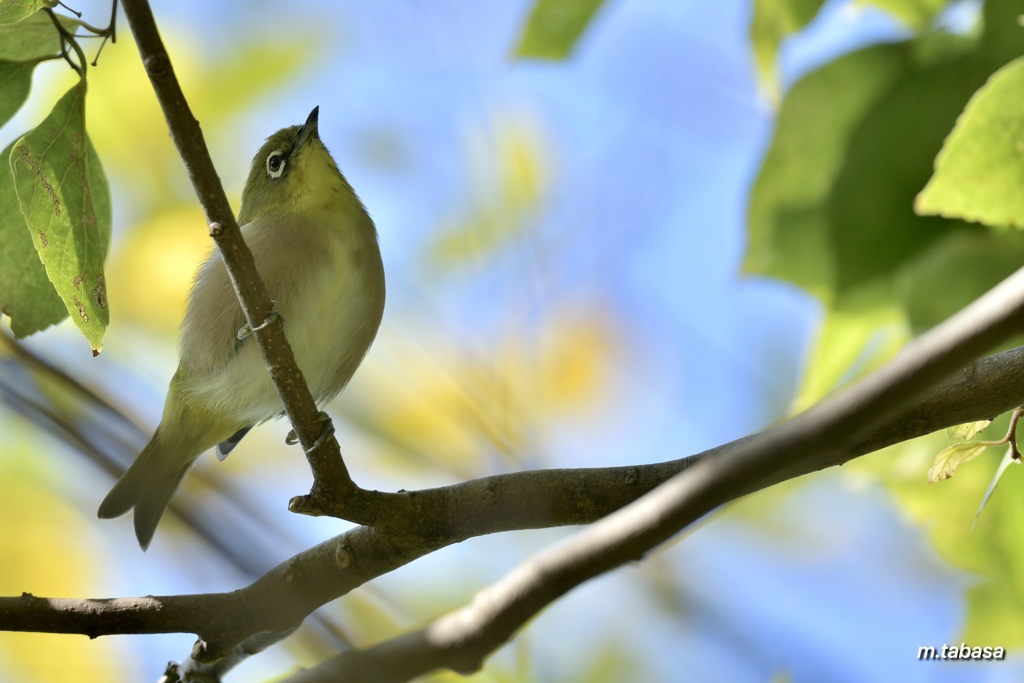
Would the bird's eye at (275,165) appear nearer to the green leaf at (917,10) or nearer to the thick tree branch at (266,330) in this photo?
the thick tree branch at (266,330)

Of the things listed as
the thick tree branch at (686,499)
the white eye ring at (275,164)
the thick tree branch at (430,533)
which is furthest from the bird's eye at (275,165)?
the thick tree branch at (686,499)

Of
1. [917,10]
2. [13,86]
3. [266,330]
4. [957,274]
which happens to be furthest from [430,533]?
[917,10]

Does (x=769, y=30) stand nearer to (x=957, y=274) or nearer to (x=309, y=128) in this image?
(x=957, y=274)

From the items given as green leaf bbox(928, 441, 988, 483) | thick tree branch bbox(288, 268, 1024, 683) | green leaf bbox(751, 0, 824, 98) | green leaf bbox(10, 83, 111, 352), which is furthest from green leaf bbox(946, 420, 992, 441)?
green leaf bbox(10, 83, 111, 352)

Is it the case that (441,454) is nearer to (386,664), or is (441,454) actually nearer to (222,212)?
(222,212)

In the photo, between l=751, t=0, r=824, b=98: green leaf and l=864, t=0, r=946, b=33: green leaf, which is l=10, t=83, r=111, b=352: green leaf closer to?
l=751, t=0, r=824, b=98: green leaf

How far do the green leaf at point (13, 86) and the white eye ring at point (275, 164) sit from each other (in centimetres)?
182

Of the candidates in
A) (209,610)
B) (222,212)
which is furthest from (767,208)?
(209,610)

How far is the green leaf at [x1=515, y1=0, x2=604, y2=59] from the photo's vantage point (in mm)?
3223

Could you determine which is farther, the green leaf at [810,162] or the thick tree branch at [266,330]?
the green leaf at [810,162]

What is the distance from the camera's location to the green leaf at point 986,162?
2.37 metres

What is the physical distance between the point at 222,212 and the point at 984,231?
7.61 feet

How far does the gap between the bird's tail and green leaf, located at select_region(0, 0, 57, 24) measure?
2.01 metres

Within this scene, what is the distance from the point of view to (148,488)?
3.87m
